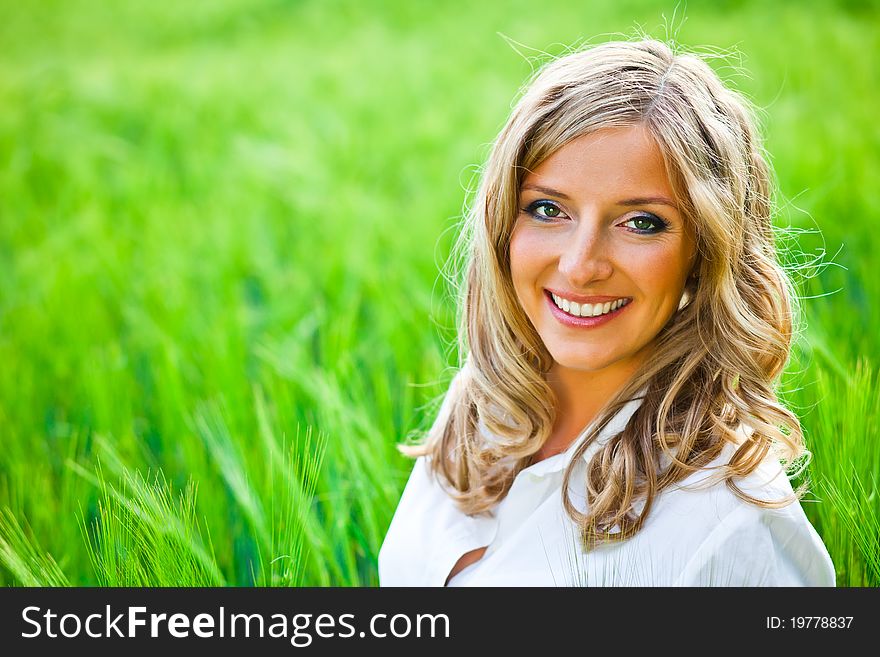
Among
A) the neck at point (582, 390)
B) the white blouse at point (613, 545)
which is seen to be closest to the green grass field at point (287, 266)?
the white blouse at point (613, 545)

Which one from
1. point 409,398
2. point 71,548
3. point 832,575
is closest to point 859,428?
point 832,575

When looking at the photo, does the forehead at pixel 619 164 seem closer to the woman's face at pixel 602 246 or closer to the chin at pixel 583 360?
the woman's face at pixel 602 246

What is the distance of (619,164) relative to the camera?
0.93 metres

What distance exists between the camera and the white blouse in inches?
34.4

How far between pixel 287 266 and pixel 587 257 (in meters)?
1.65

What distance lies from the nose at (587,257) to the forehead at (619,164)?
0.14 feet

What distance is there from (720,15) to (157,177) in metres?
2.45

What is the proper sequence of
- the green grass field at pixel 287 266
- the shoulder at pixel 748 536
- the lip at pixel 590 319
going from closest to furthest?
the shoulder at pixel 748 536, the lip at pixel 590 319, the green grass field at pixel 287 266

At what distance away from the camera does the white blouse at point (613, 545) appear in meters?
0.87

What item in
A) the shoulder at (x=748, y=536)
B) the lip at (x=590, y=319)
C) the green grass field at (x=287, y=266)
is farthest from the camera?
the green grass field at (x=287, y=266)

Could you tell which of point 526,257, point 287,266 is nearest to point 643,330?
point 526,257

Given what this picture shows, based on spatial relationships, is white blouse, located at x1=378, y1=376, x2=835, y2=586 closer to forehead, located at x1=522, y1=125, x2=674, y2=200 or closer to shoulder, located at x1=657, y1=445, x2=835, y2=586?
shoulder, located at x1=657, y1=445, x2=835, y2=586
